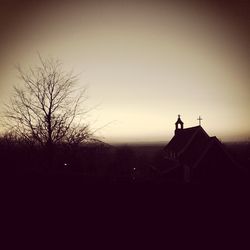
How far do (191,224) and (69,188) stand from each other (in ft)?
8.59

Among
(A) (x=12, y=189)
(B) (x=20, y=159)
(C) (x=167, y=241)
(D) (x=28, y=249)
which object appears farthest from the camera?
(B) (x=20, y=159)

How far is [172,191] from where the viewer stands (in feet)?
17.8

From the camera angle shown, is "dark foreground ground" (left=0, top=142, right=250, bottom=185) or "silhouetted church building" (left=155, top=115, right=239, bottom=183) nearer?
"dark foreground ground" (left=0, top=142, right=250, bottom=185)

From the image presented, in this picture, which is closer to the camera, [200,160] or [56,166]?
[56,166]

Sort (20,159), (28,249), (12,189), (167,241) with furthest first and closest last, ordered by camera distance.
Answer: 1. (20,159)
2. (12,189)
3. (28,249)
4. (167,241)

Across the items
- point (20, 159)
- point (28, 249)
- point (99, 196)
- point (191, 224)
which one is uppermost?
point (20, 159)

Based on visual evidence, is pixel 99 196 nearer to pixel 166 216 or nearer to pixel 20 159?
pixel 166 216

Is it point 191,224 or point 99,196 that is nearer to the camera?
point 191,224

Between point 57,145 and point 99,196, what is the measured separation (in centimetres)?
744

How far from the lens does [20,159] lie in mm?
11562

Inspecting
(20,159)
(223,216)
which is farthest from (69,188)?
(20,159)

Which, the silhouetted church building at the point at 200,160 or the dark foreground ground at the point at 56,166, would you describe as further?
the silhouetted church building at the point at 200,160

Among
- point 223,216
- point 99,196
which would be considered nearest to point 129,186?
point 99,196

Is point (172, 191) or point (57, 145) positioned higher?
point (57, 145)
